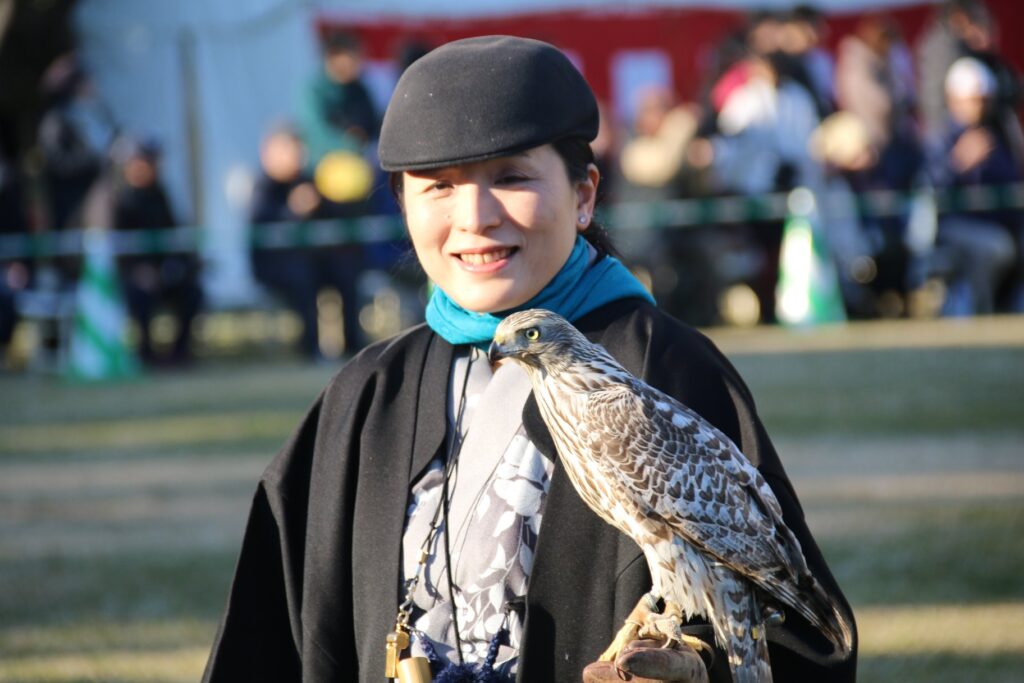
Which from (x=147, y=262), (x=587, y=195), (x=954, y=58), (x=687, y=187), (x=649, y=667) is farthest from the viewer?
(x=954, y=58)

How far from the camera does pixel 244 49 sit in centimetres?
1673

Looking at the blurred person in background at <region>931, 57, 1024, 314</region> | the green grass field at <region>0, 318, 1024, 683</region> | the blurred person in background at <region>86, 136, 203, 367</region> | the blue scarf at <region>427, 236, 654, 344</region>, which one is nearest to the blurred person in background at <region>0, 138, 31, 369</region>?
the blurred person in background at <region>86, 136, 203, 367</region>

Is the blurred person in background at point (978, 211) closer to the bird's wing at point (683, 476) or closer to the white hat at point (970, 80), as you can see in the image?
the white hat at point (970, 80)

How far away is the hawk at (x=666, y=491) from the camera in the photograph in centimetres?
256

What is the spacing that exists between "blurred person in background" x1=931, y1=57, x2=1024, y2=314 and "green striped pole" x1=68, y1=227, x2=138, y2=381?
310 inches

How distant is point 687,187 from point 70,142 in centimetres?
608

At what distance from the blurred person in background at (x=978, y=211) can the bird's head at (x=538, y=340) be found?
13.4m

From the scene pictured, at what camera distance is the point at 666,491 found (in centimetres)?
257

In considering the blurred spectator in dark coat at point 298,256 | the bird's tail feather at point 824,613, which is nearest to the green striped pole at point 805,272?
the blurred spectator in dark coat at point 298,256

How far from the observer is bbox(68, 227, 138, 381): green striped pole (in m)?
14.0

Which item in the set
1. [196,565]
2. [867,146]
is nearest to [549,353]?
[196,565]

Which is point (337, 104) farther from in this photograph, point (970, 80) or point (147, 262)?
point (970, 80)

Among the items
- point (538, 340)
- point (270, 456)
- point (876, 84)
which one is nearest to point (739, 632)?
point (538, 340)

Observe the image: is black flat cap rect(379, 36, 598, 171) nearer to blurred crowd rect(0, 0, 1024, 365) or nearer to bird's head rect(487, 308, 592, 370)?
bird's head rect(487, 308, 592, 370)
